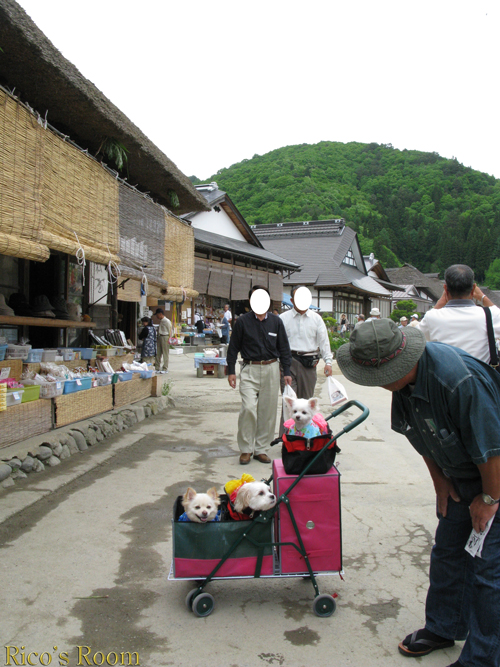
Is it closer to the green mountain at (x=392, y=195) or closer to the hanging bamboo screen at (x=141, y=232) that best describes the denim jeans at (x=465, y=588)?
the hanging bamboo screen at (x=141, y=232)

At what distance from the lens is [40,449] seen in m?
5.46

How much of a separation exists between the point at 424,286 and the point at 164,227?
5694cm

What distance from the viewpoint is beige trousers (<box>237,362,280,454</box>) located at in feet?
19.0

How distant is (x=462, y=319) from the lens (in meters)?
3.76

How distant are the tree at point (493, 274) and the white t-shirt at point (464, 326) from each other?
77.3 metres

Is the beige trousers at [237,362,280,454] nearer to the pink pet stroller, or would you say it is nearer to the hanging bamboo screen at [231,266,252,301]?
the pink pet stroller

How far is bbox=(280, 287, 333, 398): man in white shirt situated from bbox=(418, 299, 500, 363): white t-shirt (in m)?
2.33

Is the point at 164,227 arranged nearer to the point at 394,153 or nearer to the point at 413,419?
the point at 413,419

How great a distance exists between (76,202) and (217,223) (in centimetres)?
1857

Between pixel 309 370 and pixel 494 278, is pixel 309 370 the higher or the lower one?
the lower one

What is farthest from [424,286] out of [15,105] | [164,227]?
[15,105]

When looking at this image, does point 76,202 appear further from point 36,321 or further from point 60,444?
point 60,444

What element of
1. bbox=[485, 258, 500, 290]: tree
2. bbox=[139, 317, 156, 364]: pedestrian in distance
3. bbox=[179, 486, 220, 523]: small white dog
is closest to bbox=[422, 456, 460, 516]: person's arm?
bbox=[179, 486, 220, 523]: small white dog

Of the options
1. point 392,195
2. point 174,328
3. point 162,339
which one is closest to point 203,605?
point 162,339
